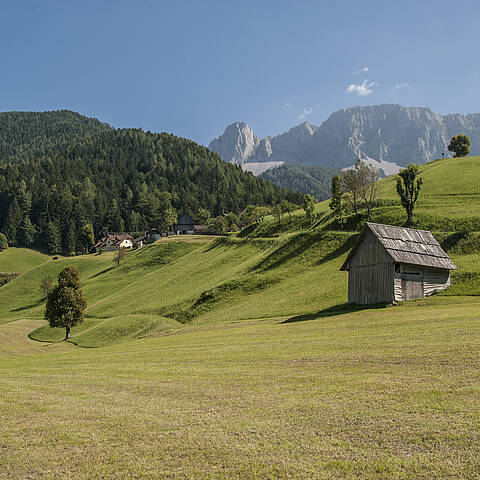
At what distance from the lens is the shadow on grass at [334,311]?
139ft

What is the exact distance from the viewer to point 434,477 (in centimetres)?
865

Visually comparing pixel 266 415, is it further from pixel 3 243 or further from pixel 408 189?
pixel 3 243

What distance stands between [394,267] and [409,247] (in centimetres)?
412

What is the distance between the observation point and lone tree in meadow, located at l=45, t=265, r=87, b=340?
65.3m

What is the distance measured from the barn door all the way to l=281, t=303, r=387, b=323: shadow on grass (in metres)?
2.89

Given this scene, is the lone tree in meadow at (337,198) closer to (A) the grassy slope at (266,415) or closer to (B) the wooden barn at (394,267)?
(B) the wooden barn at (394,267)

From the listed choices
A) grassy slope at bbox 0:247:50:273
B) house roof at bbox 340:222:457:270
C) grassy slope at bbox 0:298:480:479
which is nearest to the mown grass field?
grassy slope at bbox 0:298:480:479

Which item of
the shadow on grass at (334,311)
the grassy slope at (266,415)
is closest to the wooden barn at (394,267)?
the shadow on grass at (334,311)

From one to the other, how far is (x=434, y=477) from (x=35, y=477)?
30.4 feet

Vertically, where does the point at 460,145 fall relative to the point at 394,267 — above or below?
above

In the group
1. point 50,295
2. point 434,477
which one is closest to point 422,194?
point 50,295

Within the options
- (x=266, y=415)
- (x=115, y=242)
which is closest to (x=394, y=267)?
(x=266, y=415)

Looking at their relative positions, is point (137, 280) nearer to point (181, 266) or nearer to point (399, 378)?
point (181, 266)

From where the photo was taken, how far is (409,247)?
45.3 meters
